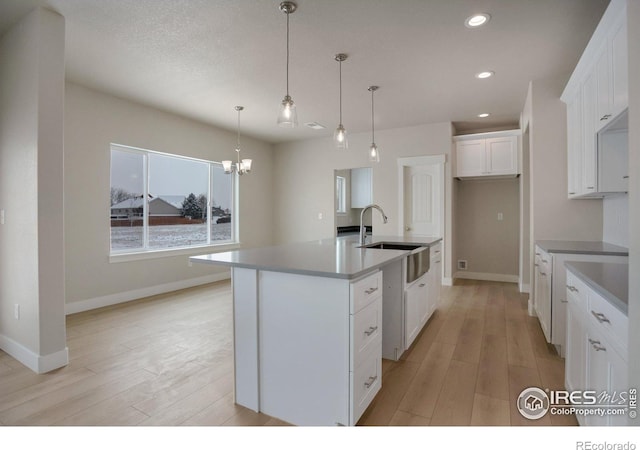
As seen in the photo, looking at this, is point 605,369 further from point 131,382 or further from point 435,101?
point 435,101

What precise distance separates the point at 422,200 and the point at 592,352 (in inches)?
171

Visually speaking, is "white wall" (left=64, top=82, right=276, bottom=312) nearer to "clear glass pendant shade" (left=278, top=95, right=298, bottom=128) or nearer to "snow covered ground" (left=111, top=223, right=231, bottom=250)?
"snow covered ground" (left=111, top=223, right=231, bottom=250)

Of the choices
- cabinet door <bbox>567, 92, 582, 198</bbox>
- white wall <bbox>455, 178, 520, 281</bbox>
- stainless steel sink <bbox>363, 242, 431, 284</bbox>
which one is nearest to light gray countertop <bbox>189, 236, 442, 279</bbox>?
stainless steel sink <bbox>363, 242, 431, 284</bbox>

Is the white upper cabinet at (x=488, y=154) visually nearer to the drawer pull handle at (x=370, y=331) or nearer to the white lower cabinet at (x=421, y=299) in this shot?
the white lower cabinet at (x=421, y=299)

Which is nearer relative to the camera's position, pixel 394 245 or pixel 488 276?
pixel 394 245

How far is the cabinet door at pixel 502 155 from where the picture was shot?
507cm

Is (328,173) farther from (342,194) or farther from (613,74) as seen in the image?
(613,74)

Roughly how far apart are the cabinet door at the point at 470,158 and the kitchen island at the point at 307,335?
4154 millimetres

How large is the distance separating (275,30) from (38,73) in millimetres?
1784

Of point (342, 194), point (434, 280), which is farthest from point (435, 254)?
point (342, 194)

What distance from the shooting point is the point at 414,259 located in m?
2.77

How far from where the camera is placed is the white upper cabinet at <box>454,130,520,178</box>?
16.7 feet

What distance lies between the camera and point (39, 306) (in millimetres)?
2438

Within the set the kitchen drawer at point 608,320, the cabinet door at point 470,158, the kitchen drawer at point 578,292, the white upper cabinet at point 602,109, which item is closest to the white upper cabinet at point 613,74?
the white upper cabinet at point 602,109
